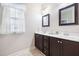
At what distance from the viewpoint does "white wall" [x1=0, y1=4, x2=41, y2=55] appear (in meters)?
2.90

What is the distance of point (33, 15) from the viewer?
3.75 metres

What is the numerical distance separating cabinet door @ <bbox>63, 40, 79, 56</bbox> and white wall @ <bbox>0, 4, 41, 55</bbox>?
194 centimetres

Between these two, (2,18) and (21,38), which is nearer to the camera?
(2,18)

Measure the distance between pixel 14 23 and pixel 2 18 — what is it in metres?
0.51

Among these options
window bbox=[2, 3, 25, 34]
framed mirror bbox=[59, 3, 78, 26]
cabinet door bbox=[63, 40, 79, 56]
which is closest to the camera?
cabinet door bbox=[63, 40, 79, 56]

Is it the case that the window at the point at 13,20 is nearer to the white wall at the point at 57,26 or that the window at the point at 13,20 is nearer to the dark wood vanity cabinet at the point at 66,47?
the white wall at the point at 57,26

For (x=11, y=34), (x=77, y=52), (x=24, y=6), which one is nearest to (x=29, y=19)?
(x=24, y=6)

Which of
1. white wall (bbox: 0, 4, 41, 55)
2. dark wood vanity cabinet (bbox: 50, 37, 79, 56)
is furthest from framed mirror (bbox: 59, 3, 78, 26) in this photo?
white wall (bbox: 0, 4, 41, 55)

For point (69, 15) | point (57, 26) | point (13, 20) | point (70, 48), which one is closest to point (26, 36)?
point (13, 20)

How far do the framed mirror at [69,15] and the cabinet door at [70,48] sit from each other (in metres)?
0.60

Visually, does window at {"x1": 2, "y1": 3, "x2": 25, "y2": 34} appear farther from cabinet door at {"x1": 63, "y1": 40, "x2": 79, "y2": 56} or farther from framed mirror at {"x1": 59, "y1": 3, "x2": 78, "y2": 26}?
cabinet door at {"x1": 63, "y1": 40, "x2": 79, "y2": 56}

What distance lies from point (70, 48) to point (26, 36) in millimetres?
2310

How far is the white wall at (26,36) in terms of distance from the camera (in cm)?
290

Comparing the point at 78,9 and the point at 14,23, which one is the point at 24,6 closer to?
the point at 14,23
